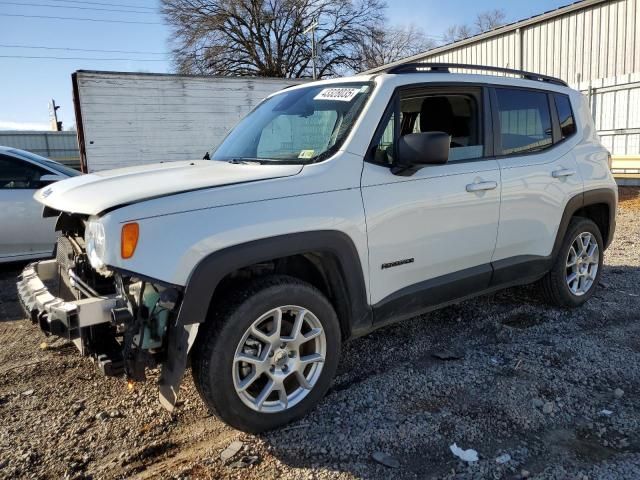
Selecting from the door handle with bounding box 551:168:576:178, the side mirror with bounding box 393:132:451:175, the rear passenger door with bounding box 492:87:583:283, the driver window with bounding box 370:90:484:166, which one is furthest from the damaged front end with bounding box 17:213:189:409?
the door handle with bounding box 551:168:576:178

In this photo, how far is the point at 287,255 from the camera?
281 cm

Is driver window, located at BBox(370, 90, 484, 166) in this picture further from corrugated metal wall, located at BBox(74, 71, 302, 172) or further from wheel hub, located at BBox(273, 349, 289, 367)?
corrugated metal wall, located at BBox(74, 71, 302, 172)

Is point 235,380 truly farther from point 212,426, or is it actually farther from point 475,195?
point 475,195

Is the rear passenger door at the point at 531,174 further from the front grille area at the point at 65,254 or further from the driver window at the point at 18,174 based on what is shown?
the driver window at the point at 18,174

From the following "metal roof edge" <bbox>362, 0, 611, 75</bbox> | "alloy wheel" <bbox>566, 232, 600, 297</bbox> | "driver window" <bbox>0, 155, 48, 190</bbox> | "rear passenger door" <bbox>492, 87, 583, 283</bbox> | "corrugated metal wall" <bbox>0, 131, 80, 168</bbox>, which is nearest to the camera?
"rear passenger door" <bbox>492, 87, 583, 283</bbox>

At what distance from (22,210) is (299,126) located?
13.2 feet

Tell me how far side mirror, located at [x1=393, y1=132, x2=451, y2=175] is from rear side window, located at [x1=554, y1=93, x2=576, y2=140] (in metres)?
1.95

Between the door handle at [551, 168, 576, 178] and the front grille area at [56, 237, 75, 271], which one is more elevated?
the door handle at [551, 168, 576, 178]

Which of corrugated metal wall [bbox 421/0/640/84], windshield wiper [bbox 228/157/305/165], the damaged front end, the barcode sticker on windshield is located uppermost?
corrugated metal wall [bbox 421/0/640/84]

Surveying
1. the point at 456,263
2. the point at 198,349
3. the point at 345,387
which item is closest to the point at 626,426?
the point at 456,263

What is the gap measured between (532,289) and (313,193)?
316 centimetres

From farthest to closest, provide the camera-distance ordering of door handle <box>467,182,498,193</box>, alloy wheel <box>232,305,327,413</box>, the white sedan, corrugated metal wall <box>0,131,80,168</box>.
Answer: corrugated metal wall <box>0,131,80,168</box>
the white sedan
door handle <box>467,182,498,193</box>
alloy wheel <box>232,305,327,413</box>

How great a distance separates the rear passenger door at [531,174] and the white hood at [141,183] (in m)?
1.83

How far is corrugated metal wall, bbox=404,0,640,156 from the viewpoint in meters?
13.4
